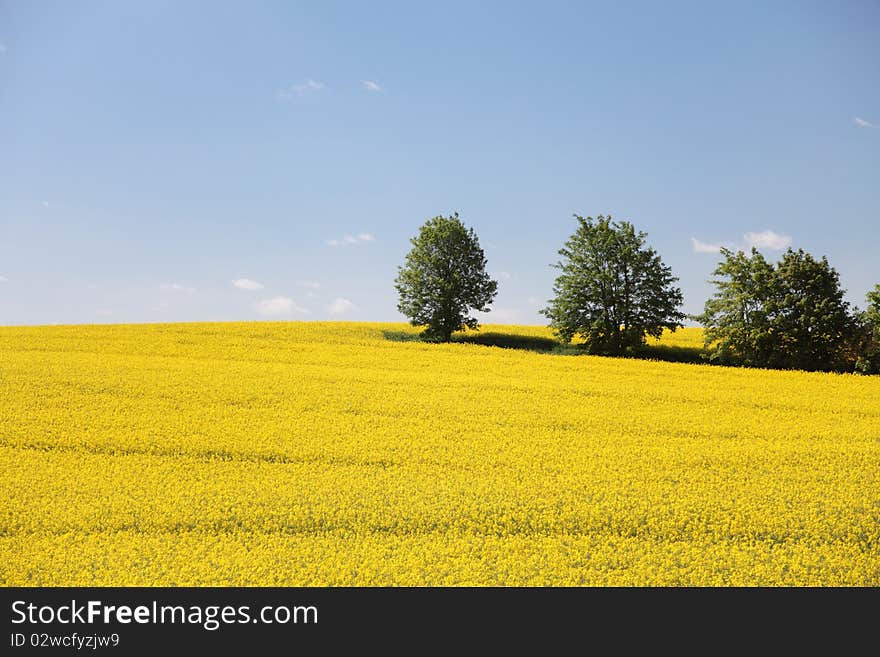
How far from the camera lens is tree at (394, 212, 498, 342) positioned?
42281mm

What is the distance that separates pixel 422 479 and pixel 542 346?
2810 centimetres

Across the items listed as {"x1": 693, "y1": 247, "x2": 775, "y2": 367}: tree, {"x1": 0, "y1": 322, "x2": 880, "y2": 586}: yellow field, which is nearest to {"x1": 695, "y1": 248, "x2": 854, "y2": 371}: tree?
{"x1": 693, "y1": 247, "x2": 775, "y2": 367}: tree

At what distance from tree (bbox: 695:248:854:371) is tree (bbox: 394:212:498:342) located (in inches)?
553

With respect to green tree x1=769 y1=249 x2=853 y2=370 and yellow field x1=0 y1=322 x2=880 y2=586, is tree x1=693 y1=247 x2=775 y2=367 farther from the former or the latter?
yellow field x1=0 y1=322 x2=880 y2=586

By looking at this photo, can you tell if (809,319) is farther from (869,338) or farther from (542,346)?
(542,346)

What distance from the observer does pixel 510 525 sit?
1085 cm

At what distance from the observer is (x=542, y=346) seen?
4025 centimetres

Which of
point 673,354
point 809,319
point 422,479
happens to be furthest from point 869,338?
point 422,479

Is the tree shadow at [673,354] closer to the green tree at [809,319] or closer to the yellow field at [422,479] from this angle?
the green tree at [809,319]

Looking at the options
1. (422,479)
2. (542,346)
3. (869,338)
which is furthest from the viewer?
(542,346)

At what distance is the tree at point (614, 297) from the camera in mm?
38219

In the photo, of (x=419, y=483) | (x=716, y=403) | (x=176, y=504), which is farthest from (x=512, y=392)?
(x=176, y=504)

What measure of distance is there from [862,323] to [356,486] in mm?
31033
